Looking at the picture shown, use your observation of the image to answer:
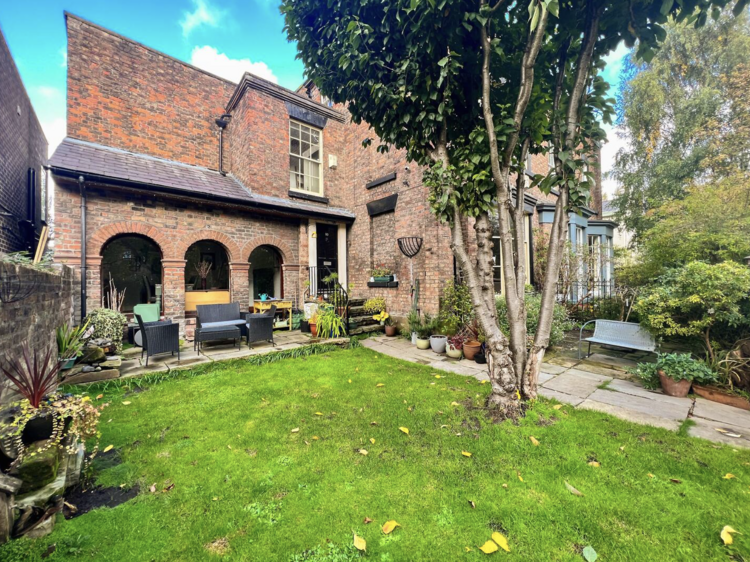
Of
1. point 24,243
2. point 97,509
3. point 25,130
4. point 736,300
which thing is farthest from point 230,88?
point 736,300

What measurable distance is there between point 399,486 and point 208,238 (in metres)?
7.36

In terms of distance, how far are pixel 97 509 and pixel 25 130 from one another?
12968mm

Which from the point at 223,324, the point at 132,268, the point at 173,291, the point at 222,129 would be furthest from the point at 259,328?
the point at 132,268

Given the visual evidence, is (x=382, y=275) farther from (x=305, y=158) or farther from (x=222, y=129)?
(x=222, y=129)

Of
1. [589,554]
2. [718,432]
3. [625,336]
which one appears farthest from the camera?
[625,336]

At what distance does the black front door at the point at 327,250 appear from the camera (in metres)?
9.41

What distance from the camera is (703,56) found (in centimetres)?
1038

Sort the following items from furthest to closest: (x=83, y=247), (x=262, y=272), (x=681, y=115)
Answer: (x=262, y=272)
(x=681, y=115)
(x=83, y=247)

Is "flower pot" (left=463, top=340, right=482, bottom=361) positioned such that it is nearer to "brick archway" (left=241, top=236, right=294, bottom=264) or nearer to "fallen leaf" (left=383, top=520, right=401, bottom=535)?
"fallen leaf" (left=383, top=520, right=401, bottom=535)

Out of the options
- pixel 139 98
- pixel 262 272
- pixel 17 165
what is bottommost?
pixel 262 272

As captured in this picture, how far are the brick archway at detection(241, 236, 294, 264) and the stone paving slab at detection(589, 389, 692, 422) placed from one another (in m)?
7.68

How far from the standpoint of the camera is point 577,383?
4160 millimetres

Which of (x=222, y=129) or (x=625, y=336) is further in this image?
(x=222, y=129)

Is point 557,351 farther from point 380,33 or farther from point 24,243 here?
point 24,243
